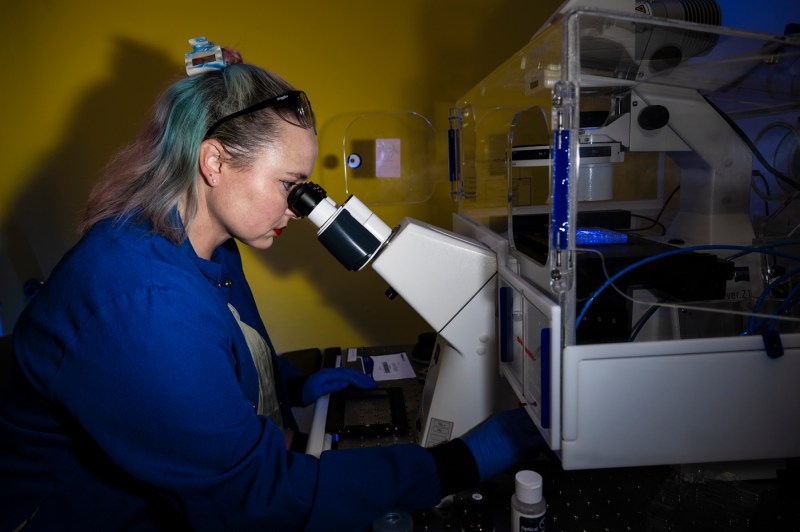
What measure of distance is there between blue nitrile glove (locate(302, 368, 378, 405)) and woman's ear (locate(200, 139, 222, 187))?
0.63 meters

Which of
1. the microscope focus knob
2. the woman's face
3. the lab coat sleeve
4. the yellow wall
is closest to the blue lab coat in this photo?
the lab coat sleeve

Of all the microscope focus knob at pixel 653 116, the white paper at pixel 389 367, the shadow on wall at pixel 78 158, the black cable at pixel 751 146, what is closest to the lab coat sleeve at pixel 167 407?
the white paper at pixel 389 367

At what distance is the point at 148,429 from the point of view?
0.79 m

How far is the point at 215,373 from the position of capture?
Result: 837mm

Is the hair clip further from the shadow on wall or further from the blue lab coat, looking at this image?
the shadow on wall

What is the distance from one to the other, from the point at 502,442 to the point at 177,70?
1.91 metres

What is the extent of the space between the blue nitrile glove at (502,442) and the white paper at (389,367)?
1.74 ft

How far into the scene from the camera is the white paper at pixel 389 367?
157cm

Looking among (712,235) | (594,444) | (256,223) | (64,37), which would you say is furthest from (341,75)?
(594,444)

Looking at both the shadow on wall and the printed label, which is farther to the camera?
the shadow on wall

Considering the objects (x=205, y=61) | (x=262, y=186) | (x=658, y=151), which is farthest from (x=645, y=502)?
(x=205, y=61)

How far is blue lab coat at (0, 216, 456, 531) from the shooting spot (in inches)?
31.1

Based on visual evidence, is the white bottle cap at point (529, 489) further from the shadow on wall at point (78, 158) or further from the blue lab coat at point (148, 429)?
the shadow on wall at point (78, 158)

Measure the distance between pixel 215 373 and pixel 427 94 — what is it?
5.46 ft
